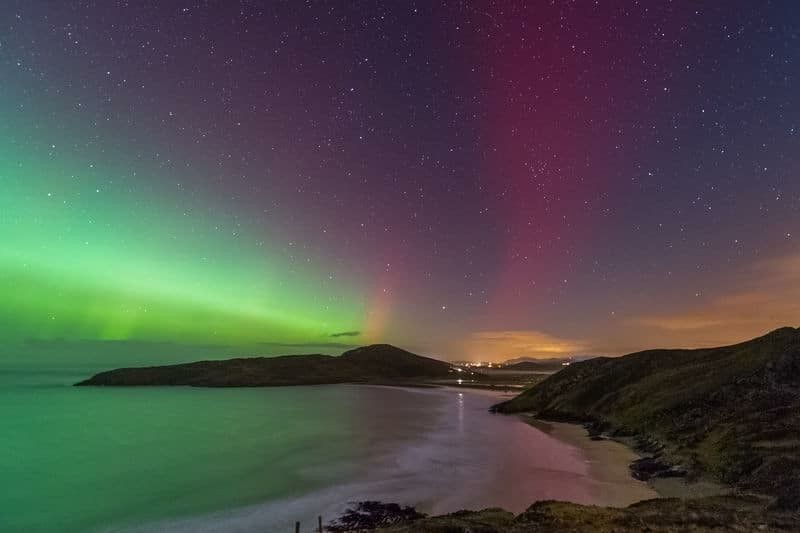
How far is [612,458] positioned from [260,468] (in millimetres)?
38020

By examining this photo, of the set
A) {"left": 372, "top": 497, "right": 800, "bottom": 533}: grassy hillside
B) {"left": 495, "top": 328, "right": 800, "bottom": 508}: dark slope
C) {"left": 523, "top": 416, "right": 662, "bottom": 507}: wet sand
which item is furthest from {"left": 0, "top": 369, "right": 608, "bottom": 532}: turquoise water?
{"left": 495, "top": 328, "right": 800, "bottom": 508}: dark slope

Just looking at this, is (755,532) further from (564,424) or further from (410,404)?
(410,404)

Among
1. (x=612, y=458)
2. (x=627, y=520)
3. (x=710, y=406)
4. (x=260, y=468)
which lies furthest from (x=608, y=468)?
(x=260, y=468)

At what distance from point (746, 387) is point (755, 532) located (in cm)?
4282

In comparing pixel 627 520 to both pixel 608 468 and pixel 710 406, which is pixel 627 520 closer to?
pixel 608 468

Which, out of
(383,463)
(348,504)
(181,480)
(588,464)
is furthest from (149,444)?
(588,464)

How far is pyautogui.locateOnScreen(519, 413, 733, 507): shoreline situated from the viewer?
1395 inches

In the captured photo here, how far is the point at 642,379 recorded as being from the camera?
81.0 meters

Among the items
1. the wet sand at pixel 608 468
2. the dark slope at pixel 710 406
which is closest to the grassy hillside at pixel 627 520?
the dark slope at pixel 710 406

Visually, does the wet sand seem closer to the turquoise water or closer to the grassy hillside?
the turquoise water

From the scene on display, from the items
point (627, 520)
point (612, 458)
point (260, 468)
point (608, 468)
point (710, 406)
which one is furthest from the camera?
point (710, 406)

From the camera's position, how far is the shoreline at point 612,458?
1395 inches

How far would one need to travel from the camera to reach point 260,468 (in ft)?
182

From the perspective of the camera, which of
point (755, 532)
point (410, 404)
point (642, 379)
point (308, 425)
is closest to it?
point (755, 532)
